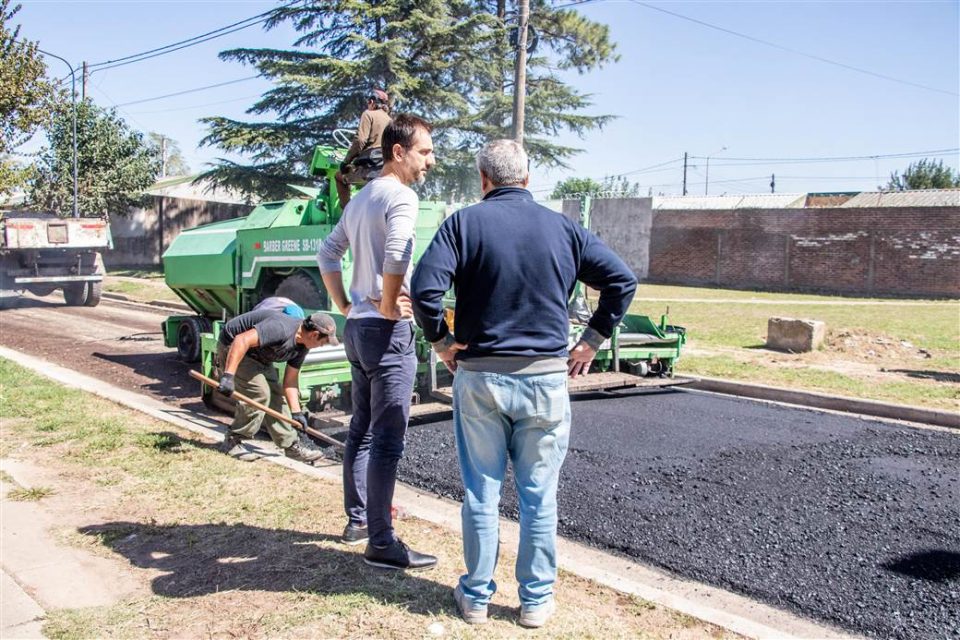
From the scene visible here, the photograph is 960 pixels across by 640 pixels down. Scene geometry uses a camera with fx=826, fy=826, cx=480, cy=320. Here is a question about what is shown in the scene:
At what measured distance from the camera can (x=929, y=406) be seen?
7.73 m

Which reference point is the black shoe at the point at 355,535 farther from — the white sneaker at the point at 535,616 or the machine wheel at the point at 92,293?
the machine wheel at the point at 92,293

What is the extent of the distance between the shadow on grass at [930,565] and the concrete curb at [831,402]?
148 inches

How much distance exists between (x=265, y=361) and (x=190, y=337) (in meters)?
4.53

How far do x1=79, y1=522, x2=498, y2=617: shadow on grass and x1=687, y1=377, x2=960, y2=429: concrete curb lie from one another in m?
5.79

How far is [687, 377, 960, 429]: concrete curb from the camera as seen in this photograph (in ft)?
24.5

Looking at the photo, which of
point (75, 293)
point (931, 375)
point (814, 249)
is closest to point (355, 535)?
point (931, 375)

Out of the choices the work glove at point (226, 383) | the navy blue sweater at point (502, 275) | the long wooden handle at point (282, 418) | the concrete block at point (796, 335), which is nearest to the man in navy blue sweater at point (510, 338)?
the navy blue sweater at point (502, 275)

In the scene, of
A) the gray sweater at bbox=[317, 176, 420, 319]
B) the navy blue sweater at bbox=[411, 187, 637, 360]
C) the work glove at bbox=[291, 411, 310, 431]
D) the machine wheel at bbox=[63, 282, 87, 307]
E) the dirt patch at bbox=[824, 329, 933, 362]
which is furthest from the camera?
the machine wheel at bbox=[63, 282, 87, 307]

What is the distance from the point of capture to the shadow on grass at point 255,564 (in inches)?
132

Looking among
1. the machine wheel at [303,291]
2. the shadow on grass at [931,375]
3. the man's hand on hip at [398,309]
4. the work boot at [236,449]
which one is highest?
the man's hand on hip at [398,309]

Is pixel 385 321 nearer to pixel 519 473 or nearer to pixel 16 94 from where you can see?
pixel 519 473

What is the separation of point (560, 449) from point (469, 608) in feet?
2.23

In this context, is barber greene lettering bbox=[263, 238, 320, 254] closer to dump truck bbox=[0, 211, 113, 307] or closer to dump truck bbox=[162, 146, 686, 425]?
dump truck bbox=[162, 146, 686, 425]

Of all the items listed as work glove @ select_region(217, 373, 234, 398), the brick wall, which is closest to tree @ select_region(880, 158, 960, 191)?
the brick wall
